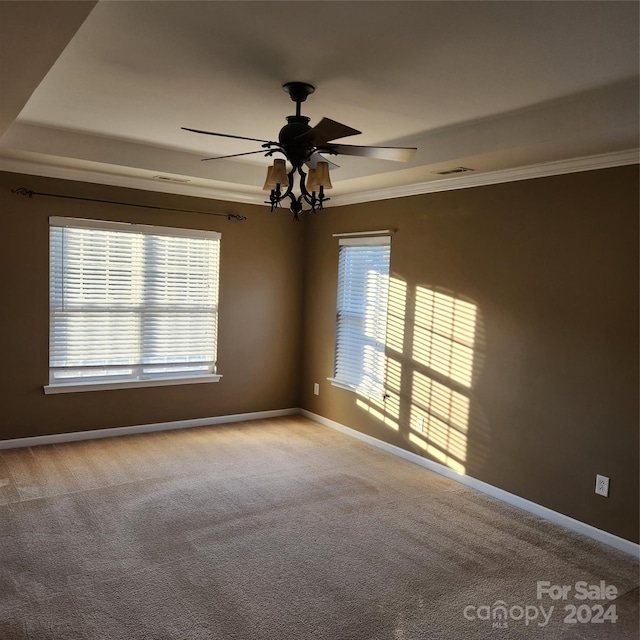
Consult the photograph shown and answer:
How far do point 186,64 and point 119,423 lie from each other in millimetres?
3554

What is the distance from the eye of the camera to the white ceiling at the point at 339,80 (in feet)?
7.13

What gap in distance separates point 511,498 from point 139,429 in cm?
333

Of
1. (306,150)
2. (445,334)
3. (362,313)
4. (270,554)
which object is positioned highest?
(306,150)

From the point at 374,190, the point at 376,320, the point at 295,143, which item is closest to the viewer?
the point at 295,143

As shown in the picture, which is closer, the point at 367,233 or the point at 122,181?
the point at 122,181

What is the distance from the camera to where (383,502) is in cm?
401

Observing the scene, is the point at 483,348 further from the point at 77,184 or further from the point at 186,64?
the point at 77,184

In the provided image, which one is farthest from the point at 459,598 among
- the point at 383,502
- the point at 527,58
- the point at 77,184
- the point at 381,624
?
the point at 77,184

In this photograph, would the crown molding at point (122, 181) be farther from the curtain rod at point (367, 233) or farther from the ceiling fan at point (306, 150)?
the ceiling fan at point (306, 150)

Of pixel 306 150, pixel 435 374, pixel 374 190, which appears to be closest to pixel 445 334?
pixel 435 374

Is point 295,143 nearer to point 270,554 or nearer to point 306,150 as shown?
point 306,150

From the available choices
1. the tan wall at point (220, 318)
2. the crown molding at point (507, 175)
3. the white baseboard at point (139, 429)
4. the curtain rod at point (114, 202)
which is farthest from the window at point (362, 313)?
the curtain rod at point (114, 202)

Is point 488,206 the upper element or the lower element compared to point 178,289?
upper

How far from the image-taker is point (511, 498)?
13.4ft
